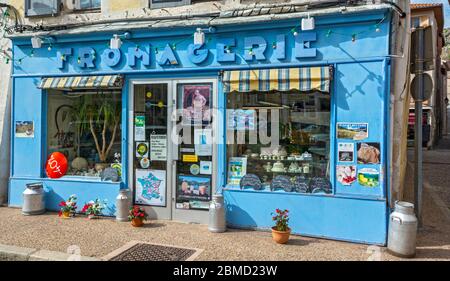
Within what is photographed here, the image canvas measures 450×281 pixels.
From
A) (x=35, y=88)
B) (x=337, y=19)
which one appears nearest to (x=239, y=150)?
(x=337, y=19)

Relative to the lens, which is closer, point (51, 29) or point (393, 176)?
point (393, 176)

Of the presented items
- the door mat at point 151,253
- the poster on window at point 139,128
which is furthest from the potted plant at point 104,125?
the door mat at point 151,253

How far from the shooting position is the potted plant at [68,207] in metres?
7.21

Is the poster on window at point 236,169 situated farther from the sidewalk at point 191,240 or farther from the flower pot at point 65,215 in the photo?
the flower pot at point 65,215

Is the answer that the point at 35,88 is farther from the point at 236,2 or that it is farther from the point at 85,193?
the point at 236,2

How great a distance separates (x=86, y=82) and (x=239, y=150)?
321 cm

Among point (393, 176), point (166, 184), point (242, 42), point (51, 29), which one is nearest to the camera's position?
point (393, 176)

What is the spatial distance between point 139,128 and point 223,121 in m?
1.70

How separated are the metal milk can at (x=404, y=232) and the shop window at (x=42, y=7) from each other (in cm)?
732

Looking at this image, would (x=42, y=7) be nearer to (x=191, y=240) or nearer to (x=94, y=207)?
(x=94, y=207)

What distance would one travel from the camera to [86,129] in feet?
26.4

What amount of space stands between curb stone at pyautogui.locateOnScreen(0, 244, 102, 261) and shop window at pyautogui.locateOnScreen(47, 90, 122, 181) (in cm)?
235

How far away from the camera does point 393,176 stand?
5902 mm

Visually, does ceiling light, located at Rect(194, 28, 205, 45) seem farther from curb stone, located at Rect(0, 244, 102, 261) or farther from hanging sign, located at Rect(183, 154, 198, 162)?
curb stone, located at Rect(0, 244, 102, 261)
